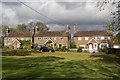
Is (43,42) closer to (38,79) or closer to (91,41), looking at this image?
(91,41)

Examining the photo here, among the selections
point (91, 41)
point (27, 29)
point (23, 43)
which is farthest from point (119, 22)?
point (27, 29)

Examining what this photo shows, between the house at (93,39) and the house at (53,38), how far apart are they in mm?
4646

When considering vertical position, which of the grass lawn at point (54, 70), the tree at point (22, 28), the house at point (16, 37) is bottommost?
the grass lawn at point (54, 70)

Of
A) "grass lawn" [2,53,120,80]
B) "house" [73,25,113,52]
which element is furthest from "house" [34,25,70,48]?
"grass lawn" [2,53,120,80]

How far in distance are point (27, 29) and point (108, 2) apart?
6233 centimetres

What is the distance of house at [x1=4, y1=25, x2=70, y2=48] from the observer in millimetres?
46000

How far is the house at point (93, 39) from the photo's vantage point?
4206 centimetres

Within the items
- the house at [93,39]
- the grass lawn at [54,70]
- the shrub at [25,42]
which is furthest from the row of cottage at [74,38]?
the grass lawn at [54,70]

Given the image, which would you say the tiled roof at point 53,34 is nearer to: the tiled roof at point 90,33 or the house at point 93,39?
the house at point 93,39

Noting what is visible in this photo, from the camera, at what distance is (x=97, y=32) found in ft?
151

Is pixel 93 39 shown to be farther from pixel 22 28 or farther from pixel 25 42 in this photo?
pixel 22 28

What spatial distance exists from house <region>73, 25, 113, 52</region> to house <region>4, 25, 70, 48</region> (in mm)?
5198

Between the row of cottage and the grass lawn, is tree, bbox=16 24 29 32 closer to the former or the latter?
the row of cottage

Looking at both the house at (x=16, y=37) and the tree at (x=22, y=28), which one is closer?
the house at (x=16, y=37)
